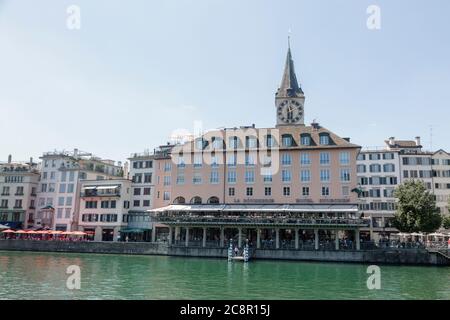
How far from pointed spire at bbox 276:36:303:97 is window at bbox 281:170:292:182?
2321 centimetres

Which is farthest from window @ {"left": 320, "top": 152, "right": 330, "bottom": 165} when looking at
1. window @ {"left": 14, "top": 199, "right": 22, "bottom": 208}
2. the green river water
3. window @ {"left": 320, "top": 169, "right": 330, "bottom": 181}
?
window @ {"left": 14, "top": 199, "right": 22, "bottom": 208}

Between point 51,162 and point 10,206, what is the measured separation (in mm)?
11581

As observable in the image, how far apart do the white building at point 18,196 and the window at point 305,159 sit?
52297 millimetres

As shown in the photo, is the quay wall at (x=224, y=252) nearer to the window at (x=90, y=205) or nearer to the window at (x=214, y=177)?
the window at (x=214, y=177)

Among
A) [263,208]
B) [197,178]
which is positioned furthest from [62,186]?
[263,208]

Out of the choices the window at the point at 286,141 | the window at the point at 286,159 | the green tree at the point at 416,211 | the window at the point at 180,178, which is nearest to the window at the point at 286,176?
the window at the point at 286,159

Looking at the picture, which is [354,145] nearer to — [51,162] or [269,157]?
[269,157]

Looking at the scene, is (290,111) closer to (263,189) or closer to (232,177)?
(232,177)

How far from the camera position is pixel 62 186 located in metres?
79.2

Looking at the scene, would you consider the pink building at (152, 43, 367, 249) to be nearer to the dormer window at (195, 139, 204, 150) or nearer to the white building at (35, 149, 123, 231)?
the dormer window at (195, 139, 204, 150)

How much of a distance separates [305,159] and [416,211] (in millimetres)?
16056

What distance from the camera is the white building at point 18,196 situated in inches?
3162
